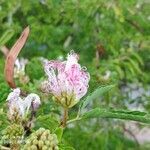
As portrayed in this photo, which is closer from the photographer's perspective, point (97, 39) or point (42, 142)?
point (42, 142)

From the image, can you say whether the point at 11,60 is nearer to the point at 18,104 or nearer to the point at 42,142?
the point at 18,104

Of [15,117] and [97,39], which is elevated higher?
[97,39]

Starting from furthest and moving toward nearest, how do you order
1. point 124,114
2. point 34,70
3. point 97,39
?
point 97,39 → point 34,70 → point 124,114

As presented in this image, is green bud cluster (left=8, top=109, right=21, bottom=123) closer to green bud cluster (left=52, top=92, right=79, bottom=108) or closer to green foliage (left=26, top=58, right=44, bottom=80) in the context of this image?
green bud cluster (left=52, top=92, right=79, bottom=108)

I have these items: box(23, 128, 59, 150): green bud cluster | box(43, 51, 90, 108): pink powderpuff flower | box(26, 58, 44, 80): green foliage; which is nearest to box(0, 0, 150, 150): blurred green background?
box(26, 58, 44, 80): green foliage

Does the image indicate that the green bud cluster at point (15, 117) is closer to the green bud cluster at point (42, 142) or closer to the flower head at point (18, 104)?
the flower head at point (18, 104)


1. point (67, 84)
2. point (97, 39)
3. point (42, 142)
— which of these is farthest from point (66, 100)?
point (97, 39)

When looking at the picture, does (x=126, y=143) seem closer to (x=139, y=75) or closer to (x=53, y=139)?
(x=139, y=75)

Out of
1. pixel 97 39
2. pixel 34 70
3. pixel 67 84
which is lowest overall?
pixel 67 84
